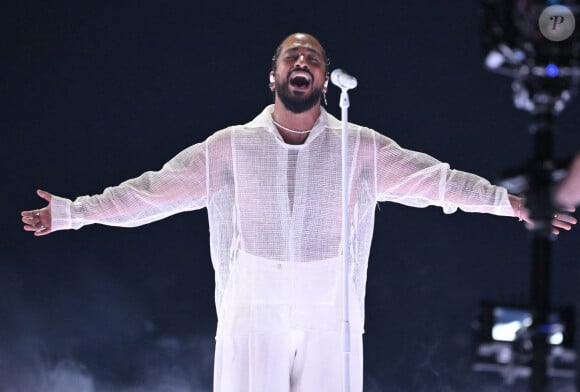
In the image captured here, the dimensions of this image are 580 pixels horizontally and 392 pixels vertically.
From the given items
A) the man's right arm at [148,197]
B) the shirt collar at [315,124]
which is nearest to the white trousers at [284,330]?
the man's right arm at [148,197]

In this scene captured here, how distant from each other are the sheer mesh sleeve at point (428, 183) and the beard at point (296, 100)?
0.24 metres

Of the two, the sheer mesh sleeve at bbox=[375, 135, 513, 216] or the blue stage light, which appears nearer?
the blue stage light

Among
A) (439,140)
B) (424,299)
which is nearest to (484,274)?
(424,299)

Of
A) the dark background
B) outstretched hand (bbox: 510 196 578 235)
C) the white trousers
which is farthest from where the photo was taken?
the dark background

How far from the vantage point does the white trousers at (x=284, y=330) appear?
3027mm

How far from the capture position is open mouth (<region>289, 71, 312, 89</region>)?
320 centimetres

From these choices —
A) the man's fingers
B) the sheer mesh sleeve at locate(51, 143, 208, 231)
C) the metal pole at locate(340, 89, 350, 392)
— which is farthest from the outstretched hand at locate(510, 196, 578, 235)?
the man's fingers

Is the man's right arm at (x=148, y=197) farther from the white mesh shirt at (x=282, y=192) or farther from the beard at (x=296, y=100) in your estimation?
the beard at (x=296, y=100)

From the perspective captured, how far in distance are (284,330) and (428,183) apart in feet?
2.18

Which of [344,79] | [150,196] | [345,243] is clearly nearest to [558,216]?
[345,243]

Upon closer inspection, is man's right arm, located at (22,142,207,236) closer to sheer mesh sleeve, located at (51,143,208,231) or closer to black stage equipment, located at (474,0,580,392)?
sheer mesh sleeve, located at (51,143,208,231)

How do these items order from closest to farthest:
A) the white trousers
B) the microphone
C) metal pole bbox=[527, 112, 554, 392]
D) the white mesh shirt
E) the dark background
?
metal pole bbox=[527, 112, 554, 392] → the microphone → the white trousers → the white mesh shirt → the dark background

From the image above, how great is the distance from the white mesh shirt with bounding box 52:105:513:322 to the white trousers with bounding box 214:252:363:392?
0.19ft

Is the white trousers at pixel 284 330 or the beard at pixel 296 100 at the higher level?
the beard at pixel 296 100
